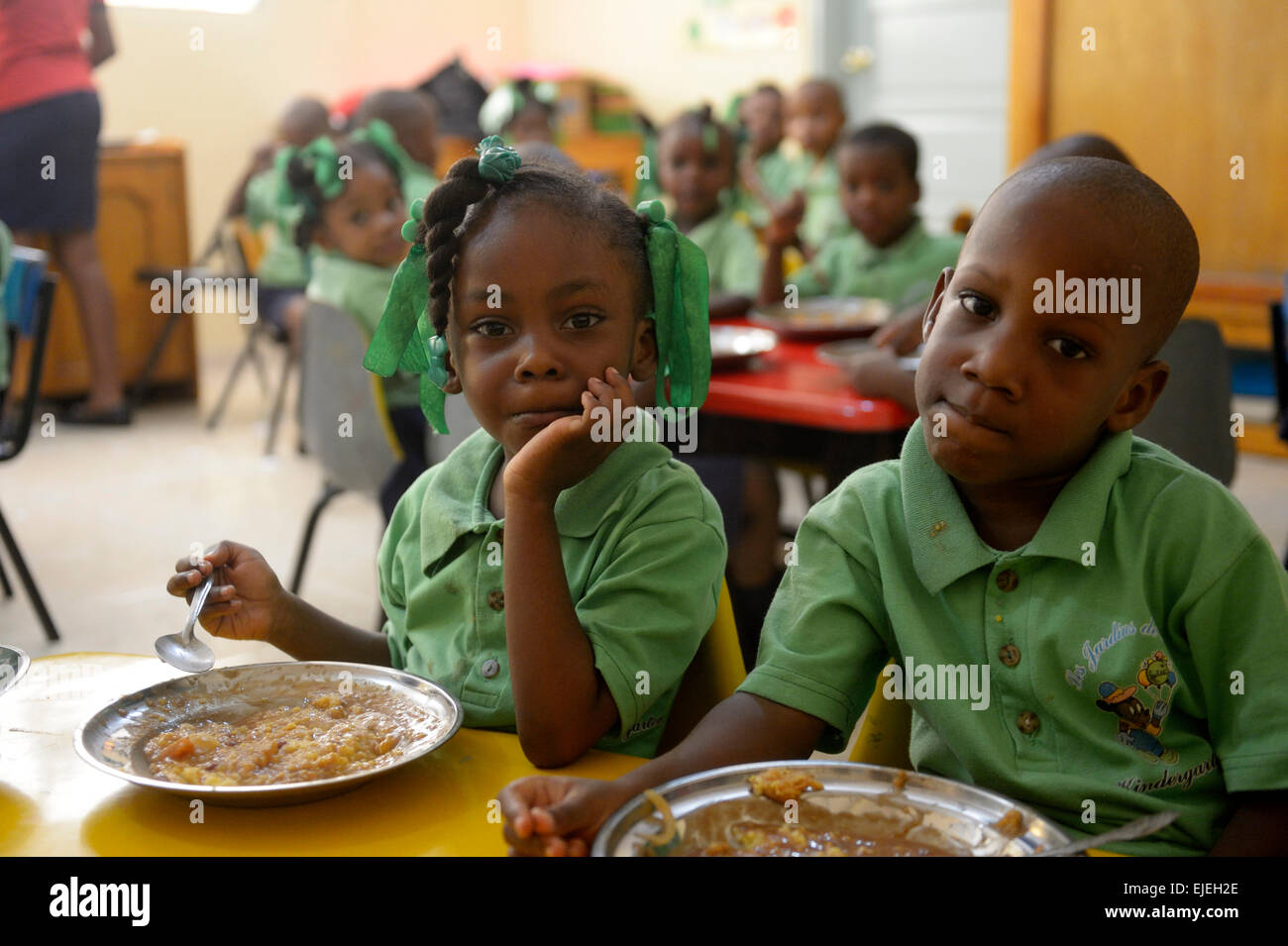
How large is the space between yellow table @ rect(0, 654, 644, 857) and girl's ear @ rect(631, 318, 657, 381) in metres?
0.40

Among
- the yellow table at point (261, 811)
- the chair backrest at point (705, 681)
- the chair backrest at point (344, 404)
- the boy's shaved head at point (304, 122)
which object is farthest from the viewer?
the boy's shaved head at point (304, 122)

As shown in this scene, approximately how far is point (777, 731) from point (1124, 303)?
419 millimetres

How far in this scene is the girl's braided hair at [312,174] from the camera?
3467 millimetres

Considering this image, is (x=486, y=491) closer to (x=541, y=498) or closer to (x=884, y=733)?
(x=541, y=498)

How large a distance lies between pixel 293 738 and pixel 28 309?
2.39 m

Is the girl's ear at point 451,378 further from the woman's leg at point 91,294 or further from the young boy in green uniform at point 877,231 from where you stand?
the woman's leg at point 91,294

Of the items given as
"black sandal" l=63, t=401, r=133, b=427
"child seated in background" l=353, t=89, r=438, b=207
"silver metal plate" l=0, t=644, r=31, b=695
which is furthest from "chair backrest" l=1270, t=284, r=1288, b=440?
"black sandal" l=63, t=401, r=133, b=427

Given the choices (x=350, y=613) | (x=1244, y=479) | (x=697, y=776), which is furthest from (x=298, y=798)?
(x=1244, y=479)

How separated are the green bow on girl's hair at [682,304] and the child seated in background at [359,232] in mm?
1533

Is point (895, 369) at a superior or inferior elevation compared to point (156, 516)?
superior

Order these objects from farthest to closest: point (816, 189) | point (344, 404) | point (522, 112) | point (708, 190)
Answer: point (816, 189), point (522, 112), point (708, 190), point (344, 404)

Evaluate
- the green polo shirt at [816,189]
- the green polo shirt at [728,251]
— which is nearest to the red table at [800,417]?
the green polo shirt at [728,251]

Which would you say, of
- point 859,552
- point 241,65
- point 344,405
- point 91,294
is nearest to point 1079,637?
point 859,552

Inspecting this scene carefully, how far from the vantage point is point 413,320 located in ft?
4.24
